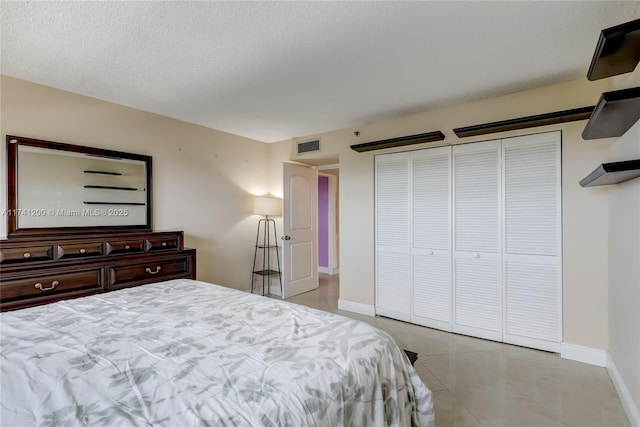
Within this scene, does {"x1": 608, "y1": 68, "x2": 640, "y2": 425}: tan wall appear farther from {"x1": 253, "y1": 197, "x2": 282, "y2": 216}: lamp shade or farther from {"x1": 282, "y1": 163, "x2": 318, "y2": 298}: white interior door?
{"x1": 253, "y1": 197, "x2": 282, "y2": 216}: lamp shade

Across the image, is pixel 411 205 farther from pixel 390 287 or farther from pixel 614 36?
pixel 614 36

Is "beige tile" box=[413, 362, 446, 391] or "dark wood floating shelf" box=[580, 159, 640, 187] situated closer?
"dark wood floating shelf" box=[580, 159, 640, 187]

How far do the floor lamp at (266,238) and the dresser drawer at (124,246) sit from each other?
176cm

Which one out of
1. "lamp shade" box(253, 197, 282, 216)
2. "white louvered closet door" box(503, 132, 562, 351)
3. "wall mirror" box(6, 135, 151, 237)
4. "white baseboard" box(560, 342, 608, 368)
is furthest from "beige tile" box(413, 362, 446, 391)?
"wall mirror" box(6, 135, 151, 237)

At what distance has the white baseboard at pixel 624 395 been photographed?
6.06 feet

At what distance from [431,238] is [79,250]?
136 inches

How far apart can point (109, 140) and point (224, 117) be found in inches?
48.6

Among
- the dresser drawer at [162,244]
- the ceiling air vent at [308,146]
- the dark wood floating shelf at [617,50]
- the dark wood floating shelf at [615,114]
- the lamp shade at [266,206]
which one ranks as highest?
the ceiling air vent at [308,146]

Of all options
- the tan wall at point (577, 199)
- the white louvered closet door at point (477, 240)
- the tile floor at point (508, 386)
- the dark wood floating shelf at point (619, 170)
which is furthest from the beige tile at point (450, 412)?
the dark wood floating shelf at point (619, 170)

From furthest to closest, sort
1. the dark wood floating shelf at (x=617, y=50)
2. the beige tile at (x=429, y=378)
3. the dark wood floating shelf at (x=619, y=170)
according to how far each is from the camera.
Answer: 1. the beige tile at (x=429, y=378)
2. the dark wood floating shelf at (x=619, y=170)
3. the dark wood floating shelf at (x=617, y=50)

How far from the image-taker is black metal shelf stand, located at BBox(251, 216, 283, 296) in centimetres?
492

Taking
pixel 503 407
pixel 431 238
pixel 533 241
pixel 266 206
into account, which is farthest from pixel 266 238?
pixel 503 407

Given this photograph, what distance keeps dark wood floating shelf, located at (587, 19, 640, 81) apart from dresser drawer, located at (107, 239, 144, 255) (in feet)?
12.2

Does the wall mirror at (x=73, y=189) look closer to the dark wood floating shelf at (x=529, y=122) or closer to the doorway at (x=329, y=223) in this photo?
the dark wood floating shelf at (x=529, y=122)
